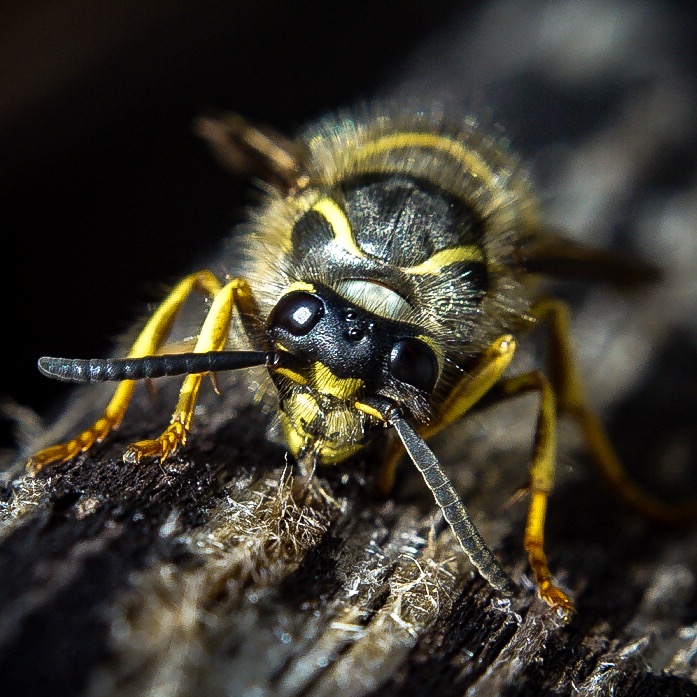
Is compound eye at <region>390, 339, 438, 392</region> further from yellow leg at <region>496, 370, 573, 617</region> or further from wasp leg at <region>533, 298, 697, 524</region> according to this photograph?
wasp leg at <region>533, 298, 697, 524</region>

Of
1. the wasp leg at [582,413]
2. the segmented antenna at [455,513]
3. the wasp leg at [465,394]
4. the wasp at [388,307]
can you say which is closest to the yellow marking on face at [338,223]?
the wasp at [388,307]

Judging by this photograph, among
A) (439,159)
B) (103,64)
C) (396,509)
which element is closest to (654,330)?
(439,159)

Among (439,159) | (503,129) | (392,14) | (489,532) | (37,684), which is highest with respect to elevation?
(392,14)

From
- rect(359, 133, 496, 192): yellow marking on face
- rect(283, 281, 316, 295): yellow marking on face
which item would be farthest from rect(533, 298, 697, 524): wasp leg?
rect(283, 281, 316, 295): yellow marking on face

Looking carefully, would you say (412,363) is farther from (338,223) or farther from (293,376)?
(338,223)

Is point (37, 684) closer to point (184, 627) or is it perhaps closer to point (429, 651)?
point (184, 627)

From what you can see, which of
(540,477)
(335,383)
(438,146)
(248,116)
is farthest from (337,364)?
(248,116)
